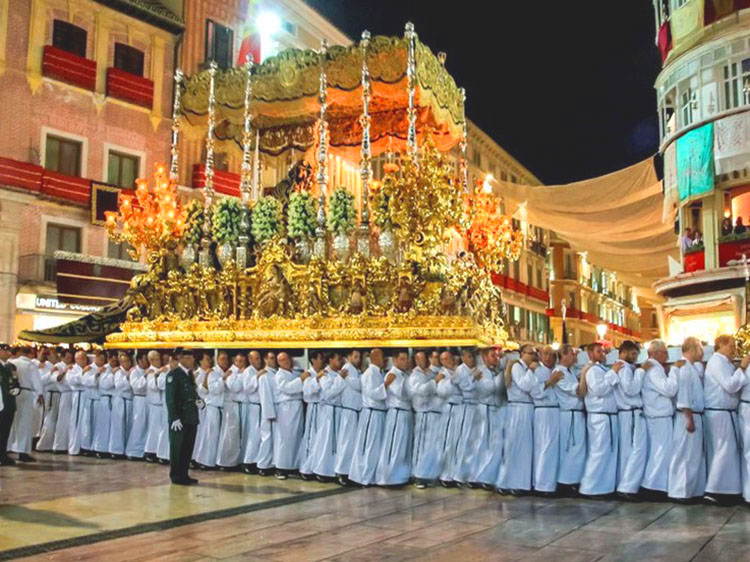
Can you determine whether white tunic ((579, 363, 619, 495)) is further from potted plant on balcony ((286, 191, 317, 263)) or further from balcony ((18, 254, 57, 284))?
balcony ((18, 254, 57, 284))

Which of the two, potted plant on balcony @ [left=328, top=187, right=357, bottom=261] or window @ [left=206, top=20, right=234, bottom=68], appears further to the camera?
window @ [left=206, top=20, right=234, bottom=68]

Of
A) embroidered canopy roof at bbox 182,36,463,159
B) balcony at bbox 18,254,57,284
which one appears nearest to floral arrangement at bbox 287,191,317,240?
embroidered canopy roof at bbox 182,36,463,159

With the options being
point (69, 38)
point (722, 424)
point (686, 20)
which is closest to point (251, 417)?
point (722, 424)

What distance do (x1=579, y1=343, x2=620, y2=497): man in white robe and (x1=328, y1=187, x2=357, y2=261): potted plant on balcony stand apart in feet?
20.2

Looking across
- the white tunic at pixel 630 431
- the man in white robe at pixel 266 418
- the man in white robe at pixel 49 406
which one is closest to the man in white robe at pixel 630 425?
the white tunic at pixel 630 431

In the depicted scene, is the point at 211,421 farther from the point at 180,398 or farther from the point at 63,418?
the point at 63,418

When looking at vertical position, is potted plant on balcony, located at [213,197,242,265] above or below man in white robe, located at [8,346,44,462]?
A: above

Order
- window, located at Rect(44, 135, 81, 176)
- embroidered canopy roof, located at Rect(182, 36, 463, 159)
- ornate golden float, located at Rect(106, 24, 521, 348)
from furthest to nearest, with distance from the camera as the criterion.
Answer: window, located at Rect(44, 135, 81, 176) → embroidered canopy roof, located at Rect(182, 36, 463, 159) → ornate golden float, located at Rect(106, 24, 521, 348)

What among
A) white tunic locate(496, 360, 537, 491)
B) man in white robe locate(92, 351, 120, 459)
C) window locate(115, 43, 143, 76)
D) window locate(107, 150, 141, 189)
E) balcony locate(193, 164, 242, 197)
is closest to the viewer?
white tunic locate(496, 360, 537, 491)

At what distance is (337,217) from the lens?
1421cm

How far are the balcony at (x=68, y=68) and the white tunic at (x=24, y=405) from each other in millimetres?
14178

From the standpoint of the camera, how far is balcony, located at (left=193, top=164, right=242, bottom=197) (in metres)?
27.5

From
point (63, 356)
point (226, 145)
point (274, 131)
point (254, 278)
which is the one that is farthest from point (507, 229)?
point (63, 356)

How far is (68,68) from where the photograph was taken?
24.6m
